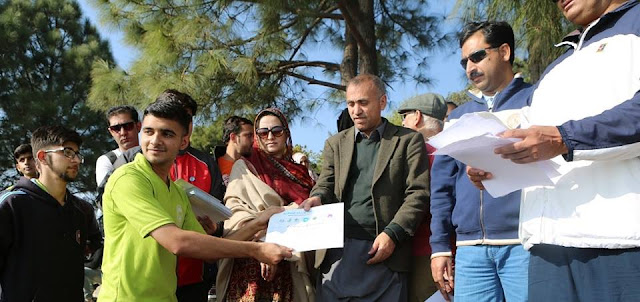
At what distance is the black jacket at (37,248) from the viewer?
306 cm

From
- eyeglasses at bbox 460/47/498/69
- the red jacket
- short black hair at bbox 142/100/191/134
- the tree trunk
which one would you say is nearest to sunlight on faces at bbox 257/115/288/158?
the red jacket

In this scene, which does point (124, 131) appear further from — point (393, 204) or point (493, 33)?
point (493, 33)

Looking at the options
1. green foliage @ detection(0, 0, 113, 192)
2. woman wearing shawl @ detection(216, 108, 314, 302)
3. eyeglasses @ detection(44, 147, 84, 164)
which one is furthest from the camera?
green foliage @ detection(0, 0, 113, 192)

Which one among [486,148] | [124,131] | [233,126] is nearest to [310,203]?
[486,148]

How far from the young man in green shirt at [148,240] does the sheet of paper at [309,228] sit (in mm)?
97

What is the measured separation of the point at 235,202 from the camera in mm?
3355

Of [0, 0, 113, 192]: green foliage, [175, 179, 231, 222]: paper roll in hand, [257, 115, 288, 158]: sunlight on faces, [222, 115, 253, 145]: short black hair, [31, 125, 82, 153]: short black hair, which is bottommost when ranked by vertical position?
[175, 179, 231, 222]: paper roll in hand

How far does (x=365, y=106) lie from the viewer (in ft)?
10.6

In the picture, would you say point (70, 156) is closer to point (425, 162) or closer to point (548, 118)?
point (425, 162)

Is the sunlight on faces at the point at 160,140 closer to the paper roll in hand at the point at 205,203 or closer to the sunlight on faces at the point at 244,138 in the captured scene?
the paper roll in hand at the point at 205,203

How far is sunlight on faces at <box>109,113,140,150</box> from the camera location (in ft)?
13.5

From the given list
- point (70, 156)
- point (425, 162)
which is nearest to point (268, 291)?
point (425, 162)

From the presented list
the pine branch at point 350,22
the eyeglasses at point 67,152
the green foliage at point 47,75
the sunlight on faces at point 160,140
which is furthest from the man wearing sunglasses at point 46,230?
the green foliage at point 47,75

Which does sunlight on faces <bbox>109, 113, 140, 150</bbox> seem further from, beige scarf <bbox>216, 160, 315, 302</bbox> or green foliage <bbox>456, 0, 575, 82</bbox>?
green foliage <bbox>456, 0, 575, 82</bbox>
